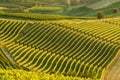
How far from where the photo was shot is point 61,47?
9012cm

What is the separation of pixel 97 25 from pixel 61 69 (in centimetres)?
4295

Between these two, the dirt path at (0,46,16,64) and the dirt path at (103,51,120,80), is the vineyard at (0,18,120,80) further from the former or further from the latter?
the dirt path at (103,51,120,80)

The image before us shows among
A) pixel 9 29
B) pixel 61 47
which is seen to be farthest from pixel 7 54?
pixel 9 29

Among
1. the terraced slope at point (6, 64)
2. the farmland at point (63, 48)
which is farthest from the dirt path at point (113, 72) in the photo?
the terraced slope at point (6, 64)

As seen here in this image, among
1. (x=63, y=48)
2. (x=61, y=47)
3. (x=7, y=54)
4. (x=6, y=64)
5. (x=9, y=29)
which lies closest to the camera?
(x=6, y=64)

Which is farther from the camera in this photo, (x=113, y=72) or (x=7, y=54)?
(x=7, y=54)

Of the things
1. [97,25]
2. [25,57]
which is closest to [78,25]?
[97,25]

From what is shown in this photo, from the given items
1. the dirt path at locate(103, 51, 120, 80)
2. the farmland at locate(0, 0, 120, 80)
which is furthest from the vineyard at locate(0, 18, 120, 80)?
the dirt path at locate(103, 51, 120, 80)

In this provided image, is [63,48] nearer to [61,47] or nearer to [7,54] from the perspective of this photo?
[61,47]

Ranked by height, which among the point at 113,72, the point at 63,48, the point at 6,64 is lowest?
the point at 113,72

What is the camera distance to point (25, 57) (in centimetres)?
7925

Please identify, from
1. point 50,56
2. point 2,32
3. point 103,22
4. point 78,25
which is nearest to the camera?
point 50,56

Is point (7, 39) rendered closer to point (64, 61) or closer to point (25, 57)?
point (25, 57)

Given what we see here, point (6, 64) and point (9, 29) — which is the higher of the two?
point (9, 29)
